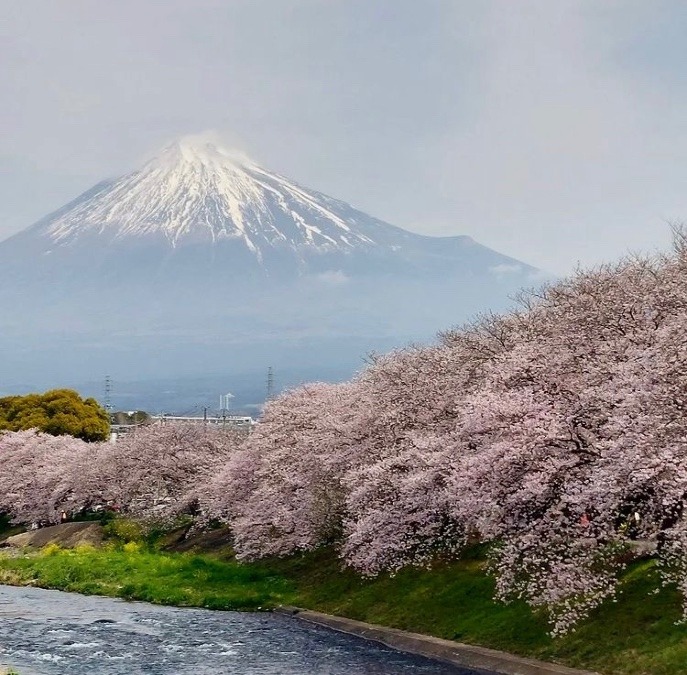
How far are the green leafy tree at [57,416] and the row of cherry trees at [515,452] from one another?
44.2 metres

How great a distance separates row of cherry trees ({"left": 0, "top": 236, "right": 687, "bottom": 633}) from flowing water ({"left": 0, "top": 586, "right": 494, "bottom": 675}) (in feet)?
12.6

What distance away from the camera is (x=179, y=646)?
111 feet

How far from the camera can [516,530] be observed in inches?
1093

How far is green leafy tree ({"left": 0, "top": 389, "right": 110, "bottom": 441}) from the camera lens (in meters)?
98.1

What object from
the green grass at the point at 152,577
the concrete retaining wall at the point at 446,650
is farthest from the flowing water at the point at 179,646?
the green grass at the point at 152,577

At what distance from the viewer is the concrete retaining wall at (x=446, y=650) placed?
90.2ft

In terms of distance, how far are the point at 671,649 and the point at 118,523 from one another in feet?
164

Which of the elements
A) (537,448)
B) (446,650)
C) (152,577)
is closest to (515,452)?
(537,448)

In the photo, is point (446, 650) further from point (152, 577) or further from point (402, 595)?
point (152, 577)

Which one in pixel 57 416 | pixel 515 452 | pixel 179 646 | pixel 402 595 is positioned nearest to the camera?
pixel 515 452

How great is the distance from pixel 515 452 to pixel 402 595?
13.9 meters

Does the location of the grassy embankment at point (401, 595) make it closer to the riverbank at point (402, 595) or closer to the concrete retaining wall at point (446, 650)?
the riverbank at point (402, 595)

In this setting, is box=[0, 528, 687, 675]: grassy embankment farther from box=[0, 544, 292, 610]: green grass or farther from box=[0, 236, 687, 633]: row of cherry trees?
box=[0, 236, 687, 633]: row of cherry trees

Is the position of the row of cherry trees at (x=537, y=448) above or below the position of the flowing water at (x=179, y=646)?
above
